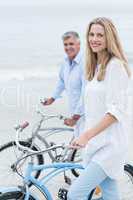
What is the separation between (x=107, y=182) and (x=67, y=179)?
3.70 ft

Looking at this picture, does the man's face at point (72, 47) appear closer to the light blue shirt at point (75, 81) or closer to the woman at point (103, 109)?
the light blue shirt at point (75, 81)

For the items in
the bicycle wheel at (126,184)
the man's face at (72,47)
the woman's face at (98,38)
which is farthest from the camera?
the man's face at (72,47)

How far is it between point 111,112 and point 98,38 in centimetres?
49

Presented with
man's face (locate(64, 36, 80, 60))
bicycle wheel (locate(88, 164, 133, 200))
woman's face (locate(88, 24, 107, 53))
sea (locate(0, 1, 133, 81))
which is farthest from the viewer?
sea (locate(0, 1, 133, 81))

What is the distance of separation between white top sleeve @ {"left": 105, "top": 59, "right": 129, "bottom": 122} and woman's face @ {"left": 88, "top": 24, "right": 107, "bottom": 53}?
0.14 meters

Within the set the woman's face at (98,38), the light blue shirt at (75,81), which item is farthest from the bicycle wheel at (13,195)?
the light blue shirt at (75,81)

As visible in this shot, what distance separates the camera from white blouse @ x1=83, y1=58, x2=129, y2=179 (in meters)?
3.72

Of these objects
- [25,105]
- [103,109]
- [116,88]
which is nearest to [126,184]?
[103,109]

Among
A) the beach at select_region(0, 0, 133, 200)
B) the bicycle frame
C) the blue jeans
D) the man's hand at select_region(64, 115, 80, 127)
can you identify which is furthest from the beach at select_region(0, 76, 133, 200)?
the blue jeans

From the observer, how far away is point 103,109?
3.83 meters

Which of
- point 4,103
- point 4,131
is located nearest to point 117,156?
point 4,131

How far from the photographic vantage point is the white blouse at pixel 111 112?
3719 mm

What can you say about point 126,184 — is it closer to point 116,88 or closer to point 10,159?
point 10,159

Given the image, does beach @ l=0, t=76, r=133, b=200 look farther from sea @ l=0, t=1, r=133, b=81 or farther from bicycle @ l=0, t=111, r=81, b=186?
sea @ l=0, t=1, r=133, b=81
